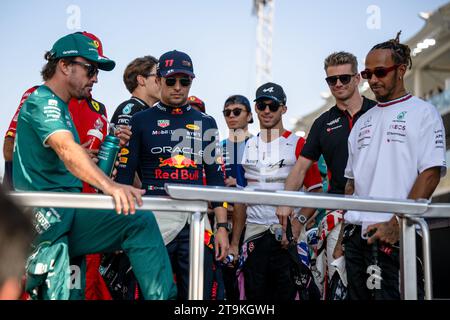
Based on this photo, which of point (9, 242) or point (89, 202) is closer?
point (9, 242)

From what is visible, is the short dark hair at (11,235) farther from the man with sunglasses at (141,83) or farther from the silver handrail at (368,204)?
the man with sunglasses at (141,83)

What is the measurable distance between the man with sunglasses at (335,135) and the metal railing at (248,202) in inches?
58.6

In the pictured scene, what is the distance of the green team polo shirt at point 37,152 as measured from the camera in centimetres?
336

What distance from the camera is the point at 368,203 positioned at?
311cm

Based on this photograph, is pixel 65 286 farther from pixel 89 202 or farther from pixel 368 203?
pixel 368 203

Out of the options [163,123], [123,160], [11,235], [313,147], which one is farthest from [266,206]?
[11,235]

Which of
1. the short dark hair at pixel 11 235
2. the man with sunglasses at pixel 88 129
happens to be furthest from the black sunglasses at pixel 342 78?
the short dark hair at pixel 11 235

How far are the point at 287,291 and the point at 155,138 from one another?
1637 mm

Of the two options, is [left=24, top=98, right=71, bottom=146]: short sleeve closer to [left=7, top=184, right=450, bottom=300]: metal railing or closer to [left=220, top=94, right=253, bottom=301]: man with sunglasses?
[left=7, top=184, right=450, bottom=300]: metal railing

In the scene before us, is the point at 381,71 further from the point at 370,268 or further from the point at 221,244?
the point at 221,244

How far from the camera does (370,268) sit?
157 inches
